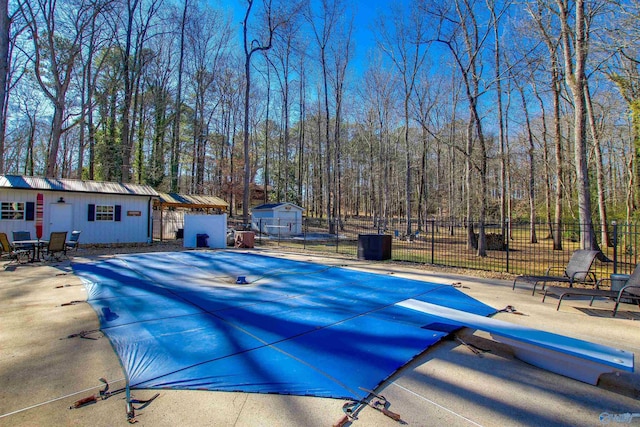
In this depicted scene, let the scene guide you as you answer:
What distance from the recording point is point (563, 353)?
2705 mm

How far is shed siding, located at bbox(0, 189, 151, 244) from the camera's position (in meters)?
12.1

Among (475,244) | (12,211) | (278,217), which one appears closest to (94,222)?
(12,211)

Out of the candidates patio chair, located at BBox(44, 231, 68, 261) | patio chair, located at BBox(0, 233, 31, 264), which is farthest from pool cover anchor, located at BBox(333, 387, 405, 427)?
patio chair, located at BBox(0, 233, 31, 264)

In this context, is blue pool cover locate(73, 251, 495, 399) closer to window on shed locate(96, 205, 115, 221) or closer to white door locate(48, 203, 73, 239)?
white door locate(48, 203, 73, 239)

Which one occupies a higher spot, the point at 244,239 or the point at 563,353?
the point at 244,239

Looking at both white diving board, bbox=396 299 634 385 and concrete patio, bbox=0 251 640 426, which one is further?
white diving board, bbox=396 299 634 385

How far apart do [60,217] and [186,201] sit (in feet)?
23.6

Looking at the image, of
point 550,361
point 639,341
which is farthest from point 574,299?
point 550,361

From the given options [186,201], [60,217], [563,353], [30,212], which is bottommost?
[563,353]

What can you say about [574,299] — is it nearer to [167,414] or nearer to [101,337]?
[167,414]

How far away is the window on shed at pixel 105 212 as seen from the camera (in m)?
14.2

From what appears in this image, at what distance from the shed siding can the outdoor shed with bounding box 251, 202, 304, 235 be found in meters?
9.38

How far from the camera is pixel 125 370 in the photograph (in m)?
2.75

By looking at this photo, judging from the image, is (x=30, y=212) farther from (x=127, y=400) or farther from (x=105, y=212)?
(x=127, y=400)
